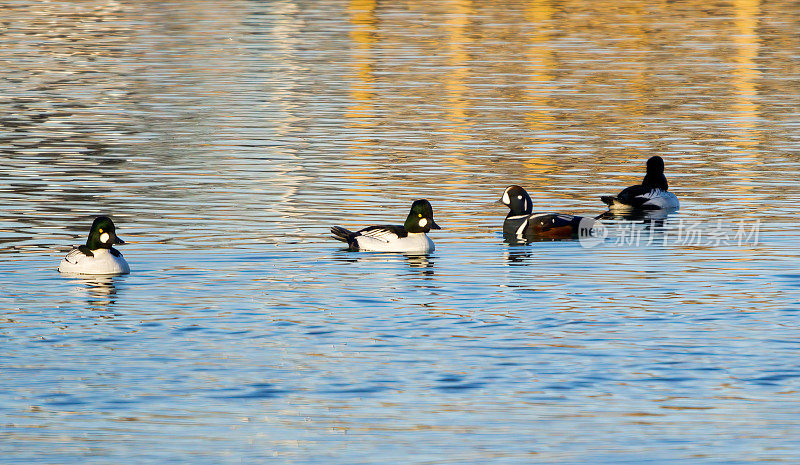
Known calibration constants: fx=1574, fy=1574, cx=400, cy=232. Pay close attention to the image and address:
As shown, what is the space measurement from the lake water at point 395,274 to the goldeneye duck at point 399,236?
0.26 m

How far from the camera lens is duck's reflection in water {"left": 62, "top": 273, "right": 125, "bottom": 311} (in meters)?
17.4

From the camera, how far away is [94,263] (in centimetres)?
1902

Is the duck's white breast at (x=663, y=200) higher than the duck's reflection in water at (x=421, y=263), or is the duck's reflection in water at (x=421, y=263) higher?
the duck's white breast at (x=663, y=200)

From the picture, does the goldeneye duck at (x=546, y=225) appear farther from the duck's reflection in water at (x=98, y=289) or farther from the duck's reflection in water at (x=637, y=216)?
the duck's reflection in water at (x=98, y=289)

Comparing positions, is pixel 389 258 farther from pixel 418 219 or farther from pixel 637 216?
pixel 637 216

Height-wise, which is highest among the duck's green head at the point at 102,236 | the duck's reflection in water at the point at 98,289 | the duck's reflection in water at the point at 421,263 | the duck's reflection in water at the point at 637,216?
the duck's green head at the point at 102,236

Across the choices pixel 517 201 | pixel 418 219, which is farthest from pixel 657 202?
pixel 418 219

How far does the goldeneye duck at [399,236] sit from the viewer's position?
20938 mm

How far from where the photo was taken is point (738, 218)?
Answer: 23750 millimetres

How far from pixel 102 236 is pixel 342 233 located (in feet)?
11.3

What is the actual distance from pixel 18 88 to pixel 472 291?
28.5m

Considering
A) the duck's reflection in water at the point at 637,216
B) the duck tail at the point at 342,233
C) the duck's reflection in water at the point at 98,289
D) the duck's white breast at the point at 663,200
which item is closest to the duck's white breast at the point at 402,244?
the duck tail at the point at 342,233

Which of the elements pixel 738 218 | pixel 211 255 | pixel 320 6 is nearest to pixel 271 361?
pixel 211 255

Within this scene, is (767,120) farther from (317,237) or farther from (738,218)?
(317,237)
